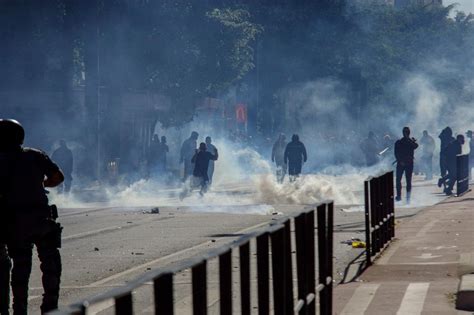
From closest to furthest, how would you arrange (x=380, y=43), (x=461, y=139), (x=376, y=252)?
(x=376, y=252) → (x=461, y=139) → (x=380, y=43)

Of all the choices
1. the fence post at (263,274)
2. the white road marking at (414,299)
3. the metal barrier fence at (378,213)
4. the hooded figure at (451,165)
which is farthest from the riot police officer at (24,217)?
the hooded figure at (451,165)

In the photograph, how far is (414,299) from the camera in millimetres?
11875

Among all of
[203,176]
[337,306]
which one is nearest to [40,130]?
[203,176]

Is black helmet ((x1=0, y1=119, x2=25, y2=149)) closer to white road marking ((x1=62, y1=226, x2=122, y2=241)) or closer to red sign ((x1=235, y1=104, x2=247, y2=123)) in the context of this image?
white road marking ((x1=62, y1=226, x2=122, y2=241))

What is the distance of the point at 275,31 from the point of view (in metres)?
76.9

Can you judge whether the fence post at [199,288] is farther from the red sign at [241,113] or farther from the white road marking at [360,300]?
the red sign at [241,113]

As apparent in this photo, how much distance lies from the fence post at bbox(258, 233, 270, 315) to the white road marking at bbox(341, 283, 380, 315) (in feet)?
16.1

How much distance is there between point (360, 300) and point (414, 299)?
0.45m

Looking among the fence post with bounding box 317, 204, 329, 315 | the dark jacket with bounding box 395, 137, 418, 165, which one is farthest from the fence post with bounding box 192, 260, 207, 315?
the dark jacket with bounding box 395, 137, 418, 165

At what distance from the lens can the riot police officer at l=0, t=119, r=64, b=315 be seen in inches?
396

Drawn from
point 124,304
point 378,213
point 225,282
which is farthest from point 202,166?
point 124,304

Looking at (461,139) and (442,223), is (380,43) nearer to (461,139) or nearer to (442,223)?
(461,139)

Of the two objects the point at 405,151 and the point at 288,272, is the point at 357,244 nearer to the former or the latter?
the point at 288,272

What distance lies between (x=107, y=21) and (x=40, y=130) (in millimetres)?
5107
